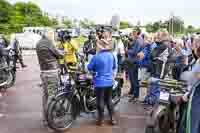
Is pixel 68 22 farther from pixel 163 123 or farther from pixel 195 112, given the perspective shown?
pixel 195 112

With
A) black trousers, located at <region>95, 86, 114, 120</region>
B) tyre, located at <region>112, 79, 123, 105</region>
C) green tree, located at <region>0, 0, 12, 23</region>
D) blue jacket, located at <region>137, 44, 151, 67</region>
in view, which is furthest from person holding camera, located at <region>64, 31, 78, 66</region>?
green tree, located at <region>0, 0, 12, 23</region>

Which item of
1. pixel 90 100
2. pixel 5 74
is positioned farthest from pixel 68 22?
pixel 90 100

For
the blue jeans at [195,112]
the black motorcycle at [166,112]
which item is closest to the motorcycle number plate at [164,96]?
the black motorcycle at [166,112]

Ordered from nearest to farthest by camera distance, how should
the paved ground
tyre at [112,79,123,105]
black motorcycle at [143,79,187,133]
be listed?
black motorcycle at [143,79,187,133] → the paved ground → tyre at [112,79,123,105]

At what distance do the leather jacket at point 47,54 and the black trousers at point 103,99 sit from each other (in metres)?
1.10

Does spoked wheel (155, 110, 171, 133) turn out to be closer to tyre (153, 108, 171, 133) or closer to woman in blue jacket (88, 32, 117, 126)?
tyre (153, 108, 171, 133)

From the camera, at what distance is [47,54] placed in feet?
27.0

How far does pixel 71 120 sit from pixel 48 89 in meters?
0.83

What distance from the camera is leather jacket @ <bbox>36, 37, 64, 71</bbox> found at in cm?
819

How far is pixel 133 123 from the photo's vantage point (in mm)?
8352

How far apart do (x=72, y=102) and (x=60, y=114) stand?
33 centimetres

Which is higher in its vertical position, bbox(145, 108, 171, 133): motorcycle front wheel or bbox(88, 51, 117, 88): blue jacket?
bbox(88, 51, 117, 88): blue jacket

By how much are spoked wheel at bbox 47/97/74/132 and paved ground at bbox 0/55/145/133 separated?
187 millimetres

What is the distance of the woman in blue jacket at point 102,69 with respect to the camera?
7711mm
